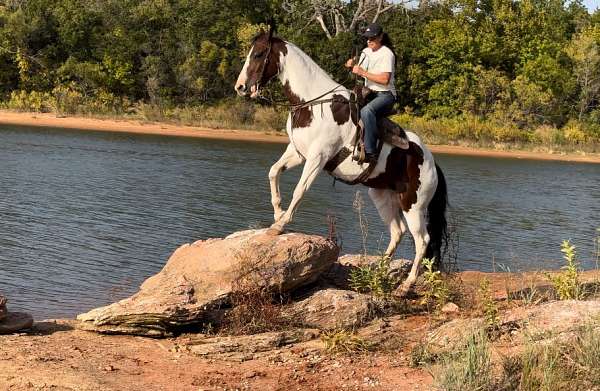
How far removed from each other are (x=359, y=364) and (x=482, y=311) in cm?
173

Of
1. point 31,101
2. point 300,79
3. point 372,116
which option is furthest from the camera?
point 31,101

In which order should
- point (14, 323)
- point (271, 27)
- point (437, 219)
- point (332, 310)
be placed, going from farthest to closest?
1. point (437, 219)
2. point (271, 27)
3. point (332, 310)
4. point (14, 323)

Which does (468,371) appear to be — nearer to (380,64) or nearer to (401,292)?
(401,292)

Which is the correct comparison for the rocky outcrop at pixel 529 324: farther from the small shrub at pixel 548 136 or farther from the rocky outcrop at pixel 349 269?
the small shrub at pixel 548 136

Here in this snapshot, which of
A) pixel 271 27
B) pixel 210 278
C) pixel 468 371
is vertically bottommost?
pixel 210 278

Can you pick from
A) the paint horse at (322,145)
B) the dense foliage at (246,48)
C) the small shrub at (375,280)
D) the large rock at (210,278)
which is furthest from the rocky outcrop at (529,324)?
the dense foliage at (246,48)

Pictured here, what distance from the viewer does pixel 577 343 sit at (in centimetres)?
653

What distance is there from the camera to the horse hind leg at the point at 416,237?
9344 millimetres

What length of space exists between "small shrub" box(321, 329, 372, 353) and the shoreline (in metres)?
39.1

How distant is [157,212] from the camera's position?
59.6 ft

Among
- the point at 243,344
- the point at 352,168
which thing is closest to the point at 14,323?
the point at 243,344

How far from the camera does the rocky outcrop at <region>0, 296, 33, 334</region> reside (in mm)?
7547

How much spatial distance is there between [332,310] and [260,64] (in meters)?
2.85

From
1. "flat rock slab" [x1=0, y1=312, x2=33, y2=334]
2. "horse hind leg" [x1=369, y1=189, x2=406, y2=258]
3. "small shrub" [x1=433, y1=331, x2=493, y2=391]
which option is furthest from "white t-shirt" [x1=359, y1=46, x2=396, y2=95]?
"flat rock slab" [x1=0, y1=312, x2=33, y2=334]
